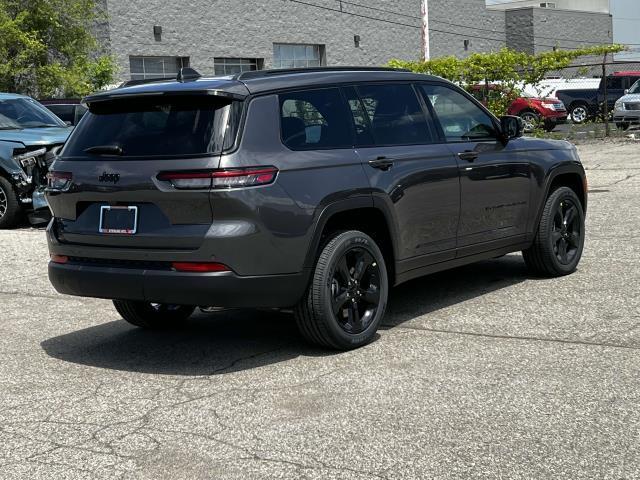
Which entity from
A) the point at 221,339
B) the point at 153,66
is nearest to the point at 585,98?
the point at 153,66

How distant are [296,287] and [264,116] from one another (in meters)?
1.04

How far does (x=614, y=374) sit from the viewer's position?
568 cm

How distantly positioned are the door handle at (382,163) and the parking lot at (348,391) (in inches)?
44.0

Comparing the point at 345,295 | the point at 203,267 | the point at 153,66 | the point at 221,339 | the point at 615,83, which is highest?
the point at 153,66

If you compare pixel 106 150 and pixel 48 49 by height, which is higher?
pixel 48 49

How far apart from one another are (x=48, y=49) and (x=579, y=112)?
1878 centimetres

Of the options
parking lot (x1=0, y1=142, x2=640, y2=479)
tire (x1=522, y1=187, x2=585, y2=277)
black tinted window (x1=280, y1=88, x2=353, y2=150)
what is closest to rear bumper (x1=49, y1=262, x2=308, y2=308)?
parking lot (x1=0, y1=142, x2=640, y2=479)

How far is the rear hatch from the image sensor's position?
5.92 meters

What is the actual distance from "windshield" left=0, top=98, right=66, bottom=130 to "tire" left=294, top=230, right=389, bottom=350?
9.80 metres

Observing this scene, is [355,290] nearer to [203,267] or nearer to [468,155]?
[203,267]

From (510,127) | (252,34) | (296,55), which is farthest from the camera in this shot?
(296,55)

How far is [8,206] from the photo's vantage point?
1417 cm

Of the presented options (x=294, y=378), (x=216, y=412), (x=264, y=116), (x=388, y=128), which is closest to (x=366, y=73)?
(x=388, y=128)

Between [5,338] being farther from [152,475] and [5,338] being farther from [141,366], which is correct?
[152,475]
